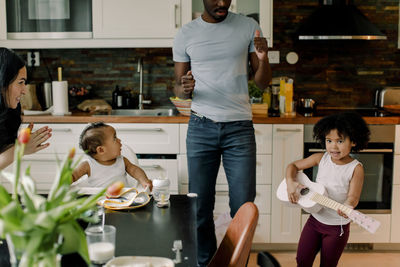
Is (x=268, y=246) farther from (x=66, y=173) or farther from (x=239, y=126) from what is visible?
(x=66, y=173)

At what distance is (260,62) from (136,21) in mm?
1231

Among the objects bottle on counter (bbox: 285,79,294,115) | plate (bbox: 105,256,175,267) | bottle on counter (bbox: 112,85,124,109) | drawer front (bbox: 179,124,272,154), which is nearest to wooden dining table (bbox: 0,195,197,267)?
plate (bbox: 105,256,175,267)

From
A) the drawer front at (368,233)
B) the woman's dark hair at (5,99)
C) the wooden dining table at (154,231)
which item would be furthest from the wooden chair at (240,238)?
the drawer front at (368,233)

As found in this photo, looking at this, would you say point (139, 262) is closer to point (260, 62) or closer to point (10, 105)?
point (10, 105)

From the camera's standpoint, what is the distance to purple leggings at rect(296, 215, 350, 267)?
7.44 feet

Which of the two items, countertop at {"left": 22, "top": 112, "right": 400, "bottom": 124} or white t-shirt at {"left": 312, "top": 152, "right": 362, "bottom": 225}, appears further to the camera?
countertop at {"left": 22, "top": 112, "right": 400, "bottom": 124}

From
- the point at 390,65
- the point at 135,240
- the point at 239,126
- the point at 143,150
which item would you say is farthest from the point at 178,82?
the point at 390,65

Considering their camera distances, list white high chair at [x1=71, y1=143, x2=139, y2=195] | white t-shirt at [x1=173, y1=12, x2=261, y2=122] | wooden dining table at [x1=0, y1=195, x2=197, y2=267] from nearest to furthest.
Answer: wooden dining table at [x1=0, y1=195, x2=197, y2=267]
white high chair at [x1=71, y1=143, x2=139, y2=195]
white t-shirt at [x1=173, y1=12, x2=261, y2=122]

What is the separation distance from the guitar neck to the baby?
767 mm

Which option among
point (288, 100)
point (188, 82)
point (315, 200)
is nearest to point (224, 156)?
point (188, 82)

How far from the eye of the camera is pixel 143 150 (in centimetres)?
322

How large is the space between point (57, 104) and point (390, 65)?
2.42 metres

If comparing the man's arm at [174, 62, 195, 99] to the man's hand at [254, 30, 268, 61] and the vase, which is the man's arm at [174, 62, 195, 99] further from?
the vase

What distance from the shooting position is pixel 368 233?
329 cm
